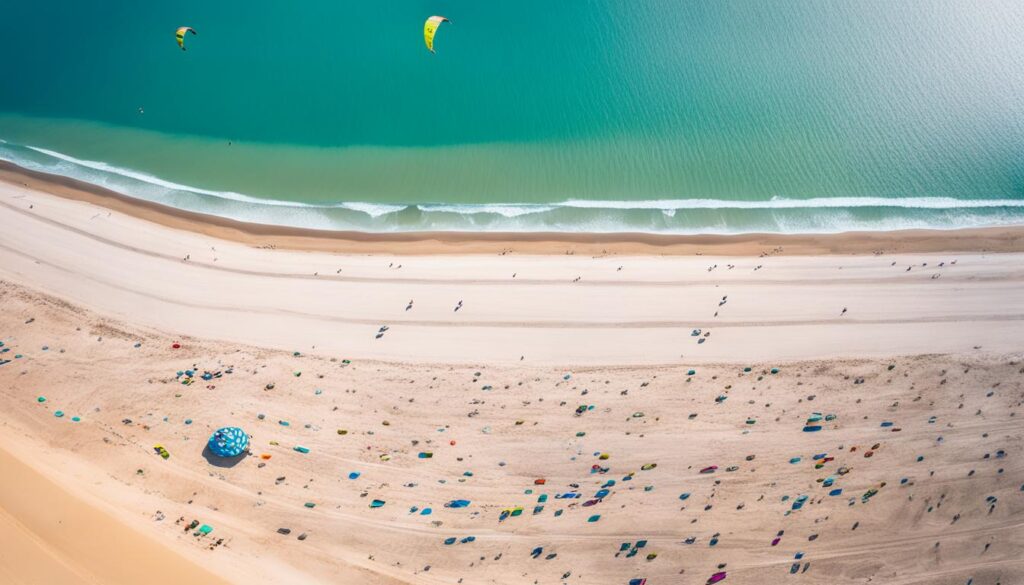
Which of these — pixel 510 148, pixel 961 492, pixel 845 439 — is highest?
pixel 510 148

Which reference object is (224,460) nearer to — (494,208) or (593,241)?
(494,208)

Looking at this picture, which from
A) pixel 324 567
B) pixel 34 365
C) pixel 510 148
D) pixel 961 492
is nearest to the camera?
pixel 324 567

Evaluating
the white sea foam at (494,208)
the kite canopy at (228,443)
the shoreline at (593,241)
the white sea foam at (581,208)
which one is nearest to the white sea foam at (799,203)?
the white sea foam at (581,208)

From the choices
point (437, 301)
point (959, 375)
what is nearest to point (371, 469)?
point (437, 301)

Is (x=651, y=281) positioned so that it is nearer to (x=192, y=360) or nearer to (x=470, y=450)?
(x=470, y=450)

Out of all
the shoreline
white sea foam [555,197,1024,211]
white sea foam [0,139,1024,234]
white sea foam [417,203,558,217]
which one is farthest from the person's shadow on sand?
white sea foam [555,197,1024,211]

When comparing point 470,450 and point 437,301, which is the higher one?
point 437,301

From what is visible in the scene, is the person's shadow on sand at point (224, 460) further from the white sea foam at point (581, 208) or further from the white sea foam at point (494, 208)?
the white sea foam at point (494, 208)
